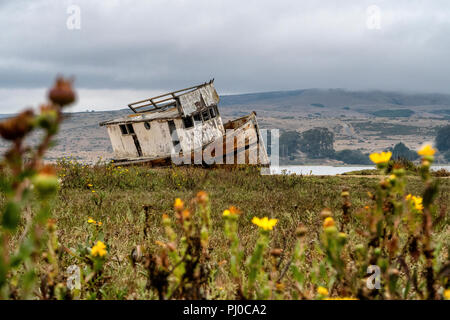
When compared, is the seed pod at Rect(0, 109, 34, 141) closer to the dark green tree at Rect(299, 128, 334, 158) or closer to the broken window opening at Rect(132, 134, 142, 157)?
the broken window opening at Rect(132, 134, 142, 157)

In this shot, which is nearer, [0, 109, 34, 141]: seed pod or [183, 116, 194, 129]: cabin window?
[0, 109, 34, 141]: seed pod

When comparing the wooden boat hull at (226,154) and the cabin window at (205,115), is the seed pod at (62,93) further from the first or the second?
the cabin window at (205,115)

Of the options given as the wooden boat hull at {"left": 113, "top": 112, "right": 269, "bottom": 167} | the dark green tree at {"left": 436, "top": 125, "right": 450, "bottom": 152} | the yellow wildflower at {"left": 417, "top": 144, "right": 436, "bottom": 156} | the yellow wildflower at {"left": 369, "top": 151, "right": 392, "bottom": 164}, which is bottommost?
the dark green tree at {"left": 436, "top": 125, "right": 450, "bottom": 152}

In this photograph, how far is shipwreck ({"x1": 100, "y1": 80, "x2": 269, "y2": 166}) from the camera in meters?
17.3

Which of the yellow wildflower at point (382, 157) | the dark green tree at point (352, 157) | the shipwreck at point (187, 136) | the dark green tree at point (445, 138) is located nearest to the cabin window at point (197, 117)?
the shipwreck at point (187, 136)

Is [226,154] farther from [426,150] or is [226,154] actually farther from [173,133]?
[426,150]

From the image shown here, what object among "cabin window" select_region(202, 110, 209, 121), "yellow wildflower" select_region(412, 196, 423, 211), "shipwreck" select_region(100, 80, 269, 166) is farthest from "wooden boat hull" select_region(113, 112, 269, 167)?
"yellow wildflower" select_region(412, 196, 423, 211)

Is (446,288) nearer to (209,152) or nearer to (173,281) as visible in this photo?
(173,281)

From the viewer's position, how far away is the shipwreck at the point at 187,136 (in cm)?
1734

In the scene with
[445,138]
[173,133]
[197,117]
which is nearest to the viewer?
[173,133]

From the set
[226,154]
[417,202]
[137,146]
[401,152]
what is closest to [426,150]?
[417,202]

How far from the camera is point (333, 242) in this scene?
1.31 metres

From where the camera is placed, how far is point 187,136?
57.6 feet
